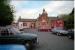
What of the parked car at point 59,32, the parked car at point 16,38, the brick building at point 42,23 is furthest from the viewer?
the parked car at point 59,32

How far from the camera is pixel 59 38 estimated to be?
151 inches

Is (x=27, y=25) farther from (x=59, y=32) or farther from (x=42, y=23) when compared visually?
(x=59, y=32)

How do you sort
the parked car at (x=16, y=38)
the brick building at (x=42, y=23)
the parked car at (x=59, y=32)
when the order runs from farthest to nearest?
the parked car at (x=59, y=32), the brick building at (x=42, y=23), the parked car at (x=16, y=38)

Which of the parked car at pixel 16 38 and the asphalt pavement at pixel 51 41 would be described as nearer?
the parked car at pixel 16 38

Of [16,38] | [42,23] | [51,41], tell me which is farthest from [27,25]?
[16,38]

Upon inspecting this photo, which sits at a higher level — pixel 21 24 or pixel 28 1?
pixel 28 1

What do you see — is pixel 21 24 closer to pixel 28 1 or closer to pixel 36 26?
pixel 36 26

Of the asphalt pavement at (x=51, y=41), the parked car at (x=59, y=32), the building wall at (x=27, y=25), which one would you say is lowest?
the asphalt pavement at (x=51, y=41)

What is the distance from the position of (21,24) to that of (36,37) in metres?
0.46

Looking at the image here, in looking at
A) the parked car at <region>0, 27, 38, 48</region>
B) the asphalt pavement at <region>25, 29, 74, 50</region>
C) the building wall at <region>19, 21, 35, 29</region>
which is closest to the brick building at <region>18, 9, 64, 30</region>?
the building wall at <region>19, 21, 35, 29</region>

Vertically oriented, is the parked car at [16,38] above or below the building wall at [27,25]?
below

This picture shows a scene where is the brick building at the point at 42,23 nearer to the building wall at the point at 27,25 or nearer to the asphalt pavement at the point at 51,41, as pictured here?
the building wall at the point at 27,25

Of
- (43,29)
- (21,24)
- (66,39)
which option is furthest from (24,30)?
(66,39)

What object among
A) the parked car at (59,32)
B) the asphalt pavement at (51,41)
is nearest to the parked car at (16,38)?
the asphalt pavement at (51,41)
